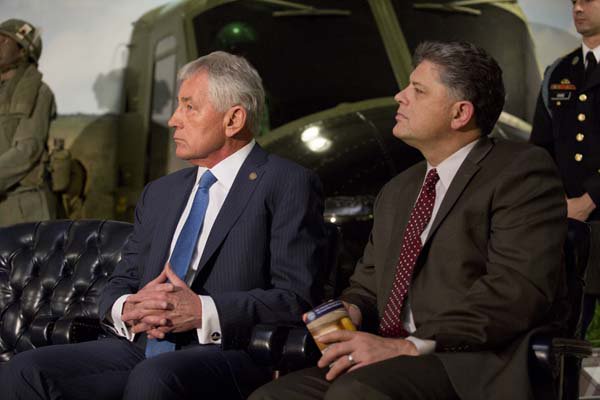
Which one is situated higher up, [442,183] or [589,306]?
[442,183]

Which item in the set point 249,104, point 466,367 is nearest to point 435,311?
point 466,367

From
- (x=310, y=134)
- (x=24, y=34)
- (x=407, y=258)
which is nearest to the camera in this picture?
(x=407, y=258)

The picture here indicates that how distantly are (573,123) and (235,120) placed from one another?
4.41ft

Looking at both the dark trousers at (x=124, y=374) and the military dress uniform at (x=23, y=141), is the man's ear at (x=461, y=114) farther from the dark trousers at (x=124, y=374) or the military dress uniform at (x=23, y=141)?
the military dress uniform at (x=23, y=141)

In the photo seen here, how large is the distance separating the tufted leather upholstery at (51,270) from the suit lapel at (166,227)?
1.40ft

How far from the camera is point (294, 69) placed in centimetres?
508

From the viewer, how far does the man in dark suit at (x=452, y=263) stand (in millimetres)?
2000

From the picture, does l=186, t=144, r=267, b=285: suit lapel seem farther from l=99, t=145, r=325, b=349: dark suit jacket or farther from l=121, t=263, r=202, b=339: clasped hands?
l=121, t=263, r=202, b=339: clasped hands

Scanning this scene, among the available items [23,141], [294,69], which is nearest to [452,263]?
[294,69]

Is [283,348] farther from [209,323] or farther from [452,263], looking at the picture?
[452,263]

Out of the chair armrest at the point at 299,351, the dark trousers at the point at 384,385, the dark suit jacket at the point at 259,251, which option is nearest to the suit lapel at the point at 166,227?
the dark suit jacket at the point at 259,251

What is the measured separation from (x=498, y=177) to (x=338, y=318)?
525 mm

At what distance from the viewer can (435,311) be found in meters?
2.19

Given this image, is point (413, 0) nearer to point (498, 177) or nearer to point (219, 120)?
point (219, 120)
